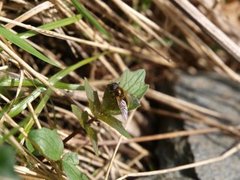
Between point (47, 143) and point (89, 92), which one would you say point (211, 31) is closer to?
point (89, 92)

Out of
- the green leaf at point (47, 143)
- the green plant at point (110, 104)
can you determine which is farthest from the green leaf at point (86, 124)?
the green leaf at point (47, 143)

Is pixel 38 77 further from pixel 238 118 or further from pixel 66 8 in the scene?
pixel 238 118

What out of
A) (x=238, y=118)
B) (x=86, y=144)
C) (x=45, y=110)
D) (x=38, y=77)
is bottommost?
(x=238, y=118)

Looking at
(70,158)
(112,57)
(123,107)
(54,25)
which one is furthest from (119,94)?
(112,57)

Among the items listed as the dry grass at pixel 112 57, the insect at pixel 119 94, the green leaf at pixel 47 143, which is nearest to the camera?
the green leaf at pixel 47 143

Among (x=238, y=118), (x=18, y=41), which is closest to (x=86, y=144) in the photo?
(x=18, y=41)

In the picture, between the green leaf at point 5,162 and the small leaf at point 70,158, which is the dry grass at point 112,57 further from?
the green leaf at point 5,162
